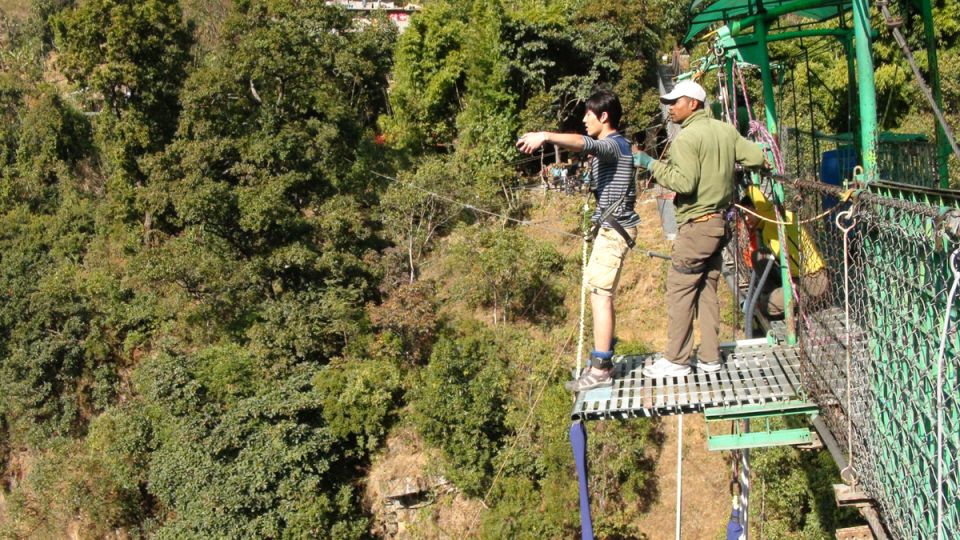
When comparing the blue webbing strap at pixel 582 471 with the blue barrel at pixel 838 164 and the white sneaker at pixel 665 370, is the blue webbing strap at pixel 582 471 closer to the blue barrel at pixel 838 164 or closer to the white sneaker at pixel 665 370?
the white sneaker at pixel 665 370

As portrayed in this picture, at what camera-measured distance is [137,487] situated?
1155 cm

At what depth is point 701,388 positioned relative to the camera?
11.0ft

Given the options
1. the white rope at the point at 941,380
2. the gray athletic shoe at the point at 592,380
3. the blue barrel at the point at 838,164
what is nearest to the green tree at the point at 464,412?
the blue barrel at the point at 838,164

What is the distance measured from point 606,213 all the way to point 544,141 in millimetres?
611

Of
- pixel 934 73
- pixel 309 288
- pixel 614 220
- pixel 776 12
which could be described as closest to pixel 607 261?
pixel 614 220

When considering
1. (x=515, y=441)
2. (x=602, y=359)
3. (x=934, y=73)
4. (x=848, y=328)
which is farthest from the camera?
(x=515, y=441)

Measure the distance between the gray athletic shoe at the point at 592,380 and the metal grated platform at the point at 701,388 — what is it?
0.11 feet

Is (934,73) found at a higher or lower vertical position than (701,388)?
higher

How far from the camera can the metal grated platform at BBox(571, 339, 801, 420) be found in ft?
10.5

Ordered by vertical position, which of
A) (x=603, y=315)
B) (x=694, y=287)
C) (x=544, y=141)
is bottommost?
(x=603, y=315)

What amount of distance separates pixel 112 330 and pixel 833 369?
13.9 m

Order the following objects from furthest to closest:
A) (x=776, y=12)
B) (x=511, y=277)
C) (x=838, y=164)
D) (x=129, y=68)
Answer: (x=129, y=68), (x=511, y=277), (x=838, y=164), (x=776, y=12)

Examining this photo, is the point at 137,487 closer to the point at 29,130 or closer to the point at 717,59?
the point at 717,59

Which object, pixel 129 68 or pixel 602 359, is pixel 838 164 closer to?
pixel 602 359
